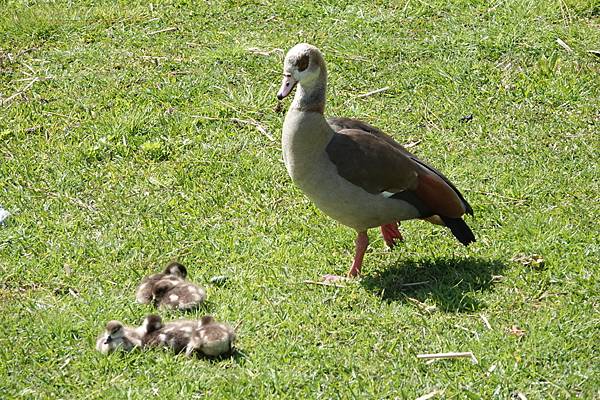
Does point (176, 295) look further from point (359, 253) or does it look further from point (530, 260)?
point (530, 260)

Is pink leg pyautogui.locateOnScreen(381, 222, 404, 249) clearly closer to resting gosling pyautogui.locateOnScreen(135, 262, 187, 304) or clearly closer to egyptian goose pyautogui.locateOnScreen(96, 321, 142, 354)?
→ resting gosling pyautogui.locateOnScreen(135, 262, 187, 304)

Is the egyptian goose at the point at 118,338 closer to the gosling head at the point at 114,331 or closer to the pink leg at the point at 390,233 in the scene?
the gosling head at the point at 114,331

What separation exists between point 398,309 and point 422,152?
2.39 meters

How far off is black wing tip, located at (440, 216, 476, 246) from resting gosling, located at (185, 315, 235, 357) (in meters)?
1.85

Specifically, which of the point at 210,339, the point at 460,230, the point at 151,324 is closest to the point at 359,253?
the point at 460,230

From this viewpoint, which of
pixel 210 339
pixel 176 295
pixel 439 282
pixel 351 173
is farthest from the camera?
pixel 439 282

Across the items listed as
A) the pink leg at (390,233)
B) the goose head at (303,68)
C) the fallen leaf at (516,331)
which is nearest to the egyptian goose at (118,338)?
the goose head at (303,68)

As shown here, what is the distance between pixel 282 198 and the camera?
8039 mm

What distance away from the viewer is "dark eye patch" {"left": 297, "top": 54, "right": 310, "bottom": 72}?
22.3ft

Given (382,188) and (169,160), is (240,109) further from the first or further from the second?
(382,188)

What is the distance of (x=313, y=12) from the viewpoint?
35.1 feet

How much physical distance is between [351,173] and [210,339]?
1585 mm

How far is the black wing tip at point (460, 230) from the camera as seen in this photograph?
700cm

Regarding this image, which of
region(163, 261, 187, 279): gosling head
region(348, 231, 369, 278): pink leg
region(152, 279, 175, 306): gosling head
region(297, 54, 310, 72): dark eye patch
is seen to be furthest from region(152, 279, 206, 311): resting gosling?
region(297, 54, 310, 72): dark eye patch
